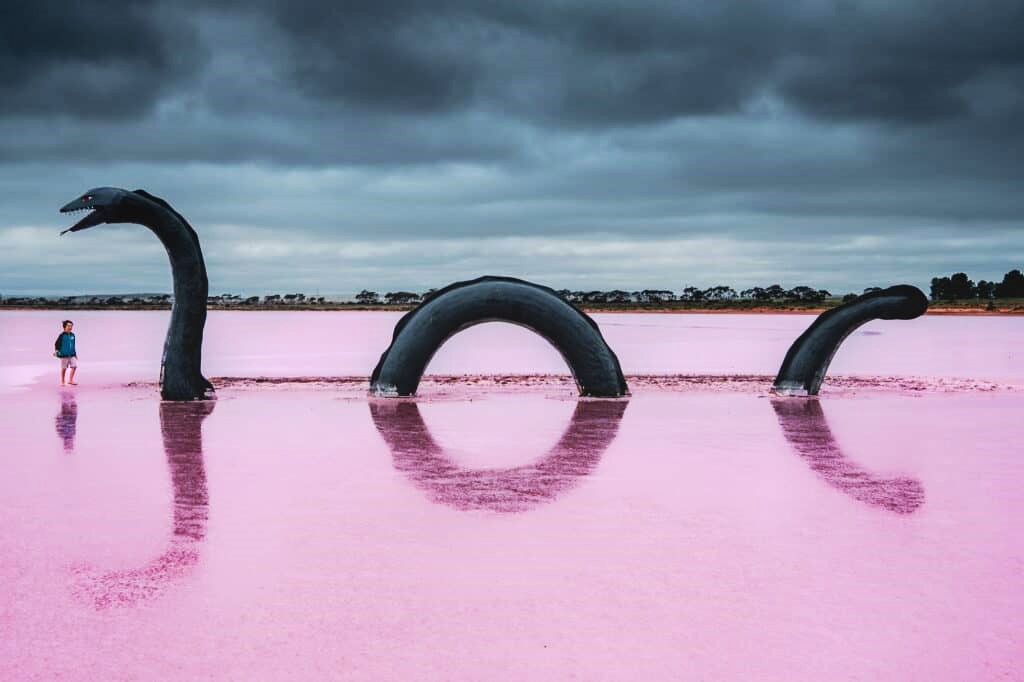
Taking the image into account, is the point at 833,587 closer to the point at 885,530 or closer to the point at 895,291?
the point at 885,530

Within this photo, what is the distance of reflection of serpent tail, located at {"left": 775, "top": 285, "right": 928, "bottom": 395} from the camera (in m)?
18.1

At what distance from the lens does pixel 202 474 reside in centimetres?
963

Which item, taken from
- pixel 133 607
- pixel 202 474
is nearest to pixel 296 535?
pixel 133 607

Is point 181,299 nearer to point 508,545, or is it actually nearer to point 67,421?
point 67,421

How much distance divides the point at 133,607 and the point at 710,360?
83.0 feet

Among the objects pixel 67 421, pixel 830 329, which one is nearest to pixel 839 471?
pixel 830 329

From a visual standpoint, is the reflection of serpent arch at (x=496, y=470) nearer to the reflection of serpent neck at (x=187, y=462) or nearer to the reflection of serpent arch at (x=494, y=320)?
the reflection of serpent neck at (x=187, y=462)

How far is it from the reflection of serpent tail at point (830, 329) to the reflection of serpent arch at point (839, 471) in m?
3.00

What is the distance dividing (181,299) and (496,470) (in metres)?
8.83

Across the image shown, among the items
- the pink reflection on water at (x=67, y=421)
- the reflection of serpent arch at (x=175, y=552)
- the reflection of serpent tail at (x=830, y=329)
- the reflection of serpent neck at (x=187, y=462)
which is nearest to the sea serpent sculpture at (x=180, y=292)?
the reflection of serpent neck at (x=187, y=462)

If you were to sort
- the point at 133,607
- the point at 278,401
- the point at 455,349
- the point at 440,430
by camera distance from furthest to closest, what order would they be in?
the point at 455,349
the point at 278,401
the point at 440,430
the point at 133,607

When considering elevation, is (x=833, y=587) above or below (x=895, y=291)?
below

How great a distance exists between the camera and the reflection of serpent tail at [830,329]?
59.3 feet

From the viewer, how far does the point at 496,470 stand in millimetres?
10016
